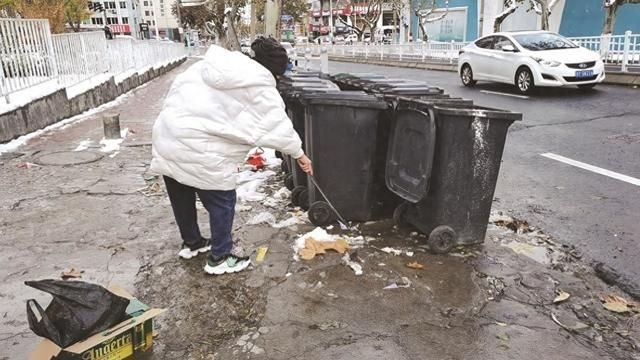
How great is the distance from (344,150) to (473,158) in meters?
1.00

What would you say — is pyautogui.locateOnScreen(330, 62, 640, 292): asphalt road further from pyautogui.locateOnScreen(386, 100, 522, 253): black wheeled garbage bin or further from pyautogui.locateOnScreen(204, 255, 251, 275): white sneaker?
pyautogui.locateOnScreen(204, 255, 251, 275): white sneaker

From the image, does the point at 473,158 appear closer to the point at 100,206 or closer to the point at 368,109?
the point at 368,109

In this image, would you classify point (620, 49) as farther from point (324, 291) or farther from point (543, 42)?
point (324, 291)

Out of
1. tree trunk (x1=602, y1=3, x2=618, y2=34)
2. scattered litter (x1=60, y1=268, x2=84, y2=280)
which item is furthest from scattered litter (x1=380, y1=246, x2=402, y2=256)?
tree trunk (x1=602, y1=3, x2=618, y2=34)

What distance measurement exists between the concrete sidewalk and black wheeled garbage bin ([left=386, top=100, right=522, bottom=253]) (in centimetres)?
20

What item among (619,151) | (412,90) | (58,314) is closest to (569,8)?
(619,151)

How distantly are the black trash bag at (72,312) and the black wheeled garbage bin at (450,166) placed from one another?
2209 mm

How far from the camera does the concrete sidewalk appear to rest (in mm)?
2604

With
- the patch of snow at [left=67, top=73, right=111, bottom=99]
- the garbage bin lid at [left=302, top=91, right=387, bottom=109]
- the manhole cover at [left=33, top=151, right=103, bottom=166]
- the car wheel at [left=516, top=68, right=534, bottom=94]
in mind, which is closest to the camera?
the garbage bin lid at [left=302, top=91, right=387, bottom=109]

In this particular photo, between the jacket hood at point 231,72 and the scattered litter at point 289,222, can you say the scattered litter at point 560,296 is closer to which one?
the scattered litter at point 289,222

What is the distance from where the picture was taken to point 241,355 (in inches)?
99.5

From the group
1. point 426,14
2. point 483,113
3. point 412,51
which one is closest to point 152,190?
point 483,113

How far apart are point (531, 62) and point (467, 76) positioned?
2836 millimetres

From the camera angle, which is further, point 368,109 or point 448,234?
point 368,109
